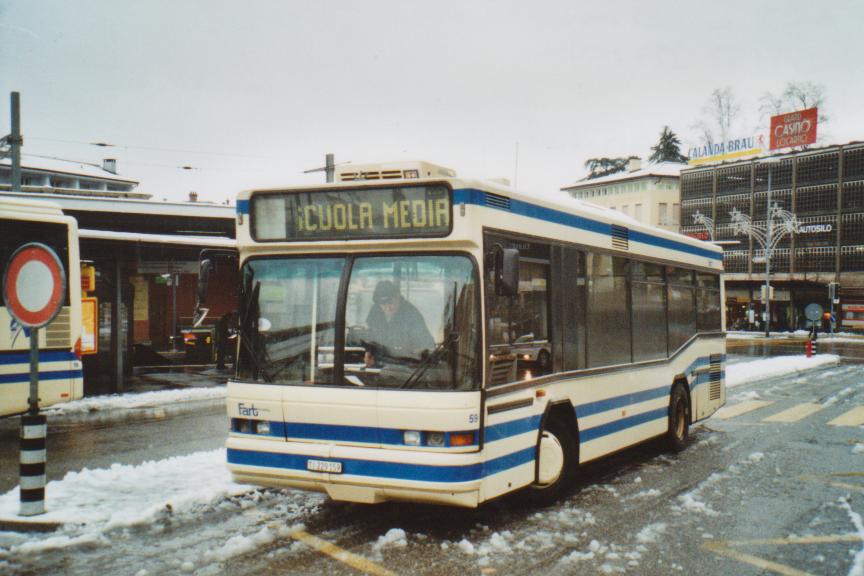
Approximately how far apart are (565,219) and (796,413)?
9363 millimetres

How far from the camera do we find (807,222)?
6306 centimetres

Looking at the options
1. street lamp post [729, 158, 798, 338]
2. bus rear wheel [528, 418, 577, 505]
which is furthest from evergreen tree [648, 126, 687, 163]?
bus rear wheel [528, 418, 577, 505]

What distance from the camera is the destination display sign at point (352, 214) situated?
626 cm

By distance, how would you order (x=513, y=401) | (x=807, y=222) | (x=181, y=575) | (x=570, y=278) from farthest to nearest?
(x=807, y=222)
(x=570, y=278)
(x=513, y=401)
(x=181, y=575)

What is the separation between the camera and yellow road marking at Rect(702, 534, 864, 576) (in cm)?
575

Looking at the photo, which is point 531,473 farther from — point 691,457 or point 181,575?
point 691,457

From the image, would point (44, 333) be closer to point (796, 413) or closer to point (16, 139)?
point (16, 139)

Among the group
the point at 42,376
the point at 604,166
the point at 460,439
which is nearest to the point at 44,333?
the point at 42,376

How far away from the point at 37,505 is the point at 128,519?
87cm

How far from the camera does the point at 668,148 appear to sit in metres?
90.2

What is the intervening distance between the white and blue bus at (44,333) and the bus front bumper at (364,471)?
643cm

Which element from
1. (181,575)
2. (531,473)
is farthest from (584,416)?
(181,575)

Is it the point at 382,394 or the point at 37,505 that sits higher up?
the point at 382,394

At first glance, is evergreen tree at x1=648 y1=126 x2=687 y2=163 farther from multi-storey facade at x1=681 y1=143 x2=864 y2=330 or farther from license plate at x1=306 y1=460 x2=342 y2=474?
license plate at x1=306 y1=460 x2=342 y2=474
